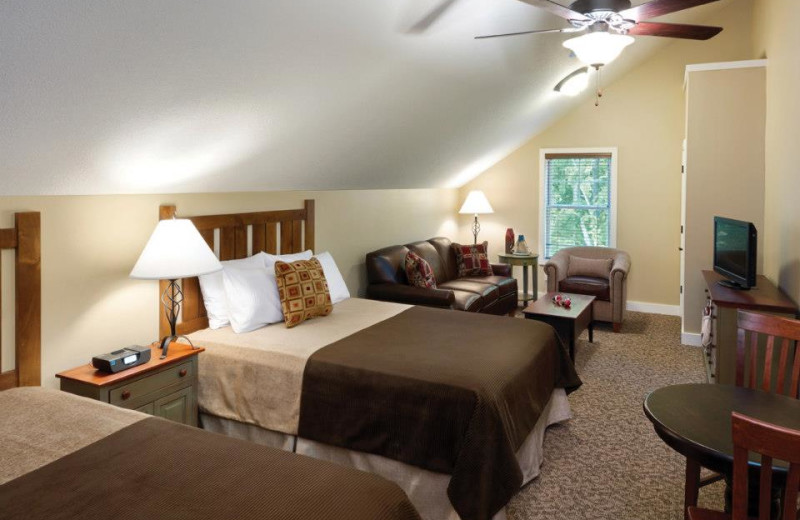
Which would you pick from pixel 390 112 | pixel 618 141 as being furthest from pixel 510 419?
pixel 618 141

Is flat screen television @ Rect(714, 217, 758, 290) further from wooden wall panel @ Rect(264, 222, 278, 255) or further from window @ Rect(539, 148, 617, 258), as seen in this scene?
wooden wall panel @ Rect(264, 222, 278, 255)

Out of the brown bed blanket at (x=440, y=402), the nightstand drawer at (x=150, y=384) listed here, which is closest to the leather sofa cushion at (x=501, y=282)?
the brown bed blanket at (x=440, y=402)

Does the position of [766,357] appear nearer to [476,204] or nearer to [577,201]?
[476,204]

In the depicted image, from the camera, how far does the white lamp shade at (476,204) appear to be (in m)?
6.95

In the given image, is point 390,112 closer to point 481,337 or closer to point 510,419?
point 481,337

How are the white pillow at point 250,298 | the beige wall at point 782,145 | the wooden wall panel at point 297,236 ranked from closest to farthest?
the white pillow at point 250,298, the beige wall at point 782,145, the wooden wall panel at point 297,236

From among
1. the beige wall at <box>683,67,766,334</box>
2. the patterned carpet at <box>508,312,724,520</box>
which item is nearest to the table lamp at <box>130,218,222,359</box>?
the patterned carpet at <box>508,312,724,520</box>

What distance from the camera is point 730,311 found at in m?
3.85

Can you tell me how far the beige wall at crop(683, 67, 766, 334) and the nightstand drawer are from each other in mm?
4458

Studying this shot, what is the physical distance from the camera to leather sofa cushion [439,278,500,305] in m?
5.45

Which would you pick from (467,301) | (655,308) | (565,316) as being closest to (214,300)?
(467,301)

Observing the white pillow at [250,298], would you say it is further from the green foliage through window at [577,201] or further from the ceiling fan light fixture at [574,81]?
the green foliage through window at [577,201]

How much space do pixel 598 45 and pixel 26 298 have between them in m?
2.93

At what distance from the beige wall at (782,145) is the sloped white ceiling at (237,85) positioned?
1.55 meters
